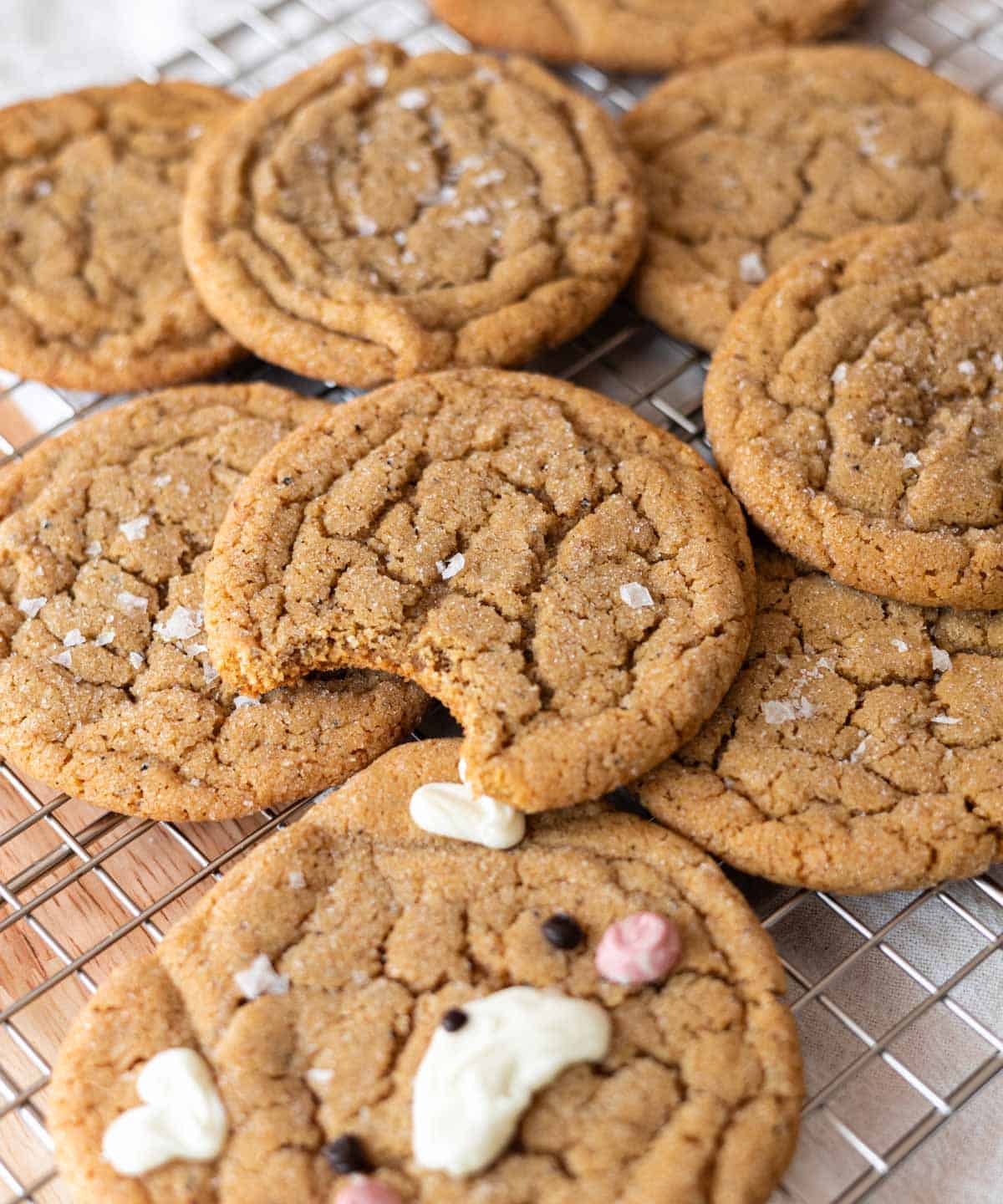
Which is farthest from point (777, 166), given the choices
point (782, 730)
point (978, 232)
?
point (782, 730)

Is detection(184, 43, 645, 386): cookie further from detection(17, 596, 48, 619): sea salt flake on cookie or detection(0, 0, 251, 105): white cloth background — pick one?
detection(0, 0, 251, 105): white cloth background

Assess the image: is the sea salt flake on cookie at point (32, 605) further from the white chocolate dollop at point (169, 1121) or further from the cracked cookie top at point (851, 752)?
the cracked cookie top at point (851, 752)

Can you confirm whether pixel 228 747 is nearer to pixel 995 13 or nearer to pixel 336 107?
pixel 336 107

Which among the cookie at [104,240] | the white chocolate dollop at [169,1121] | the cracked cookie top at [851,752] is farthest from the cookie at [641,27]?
the white chocolate dollop at [169,1121]

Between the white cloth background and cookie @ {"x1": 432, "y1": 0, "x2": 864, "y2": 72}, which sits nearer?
cookie @ {"x1": 432, "y1": 0, "x2": 864, "y2": 72}

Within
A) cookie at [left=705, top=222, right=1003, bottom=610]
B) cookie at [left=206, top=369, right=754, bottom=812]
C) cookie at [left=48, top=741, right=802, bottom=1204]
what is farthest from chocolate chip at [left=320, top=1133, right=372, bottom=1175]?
cookie at [left=705, top=222, right=1003, bottom=610]
